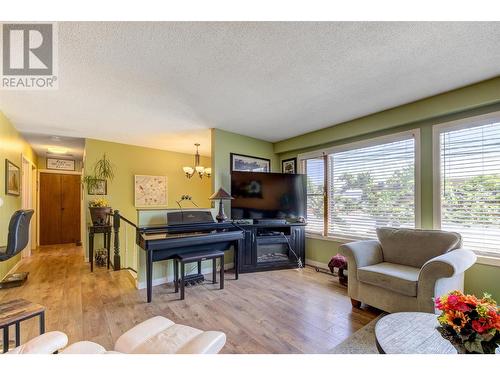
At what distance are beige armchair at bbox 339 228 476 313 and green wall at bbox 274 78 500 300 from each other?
30 centimetres

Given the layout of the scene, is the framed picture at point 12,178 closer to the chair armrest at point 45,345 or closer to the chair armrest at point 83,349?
the chair armrest at point 45,345

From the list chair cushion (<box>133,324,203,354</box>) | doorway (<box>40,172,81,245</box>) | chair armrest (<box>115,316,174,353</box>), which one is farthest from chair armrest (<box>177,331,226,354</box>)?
doorway (<box>40,172,81,245</box>)

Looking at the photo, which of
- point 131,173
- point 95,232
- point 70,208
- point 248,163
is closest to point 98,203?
point 95,232

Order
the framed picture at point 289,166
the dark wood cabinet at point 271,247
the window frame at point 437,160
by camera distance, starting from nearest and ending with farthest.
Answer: the window frame at point 437,160 → the dark wood cabinet at point 271,247 → the framed picture at point 289,166

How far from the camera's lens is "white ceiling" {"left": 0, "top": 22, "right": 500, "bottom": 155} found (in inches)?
64.2

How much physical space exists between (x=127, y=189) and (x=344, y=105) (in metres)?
4.30

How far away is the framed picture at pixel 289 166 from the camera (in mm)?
4551

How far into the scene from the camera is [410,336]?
1.38 meters

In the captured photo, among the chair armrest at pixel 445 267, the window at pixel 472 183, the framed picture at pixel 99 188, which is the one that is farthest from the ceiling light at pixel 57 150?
the window at pixel 472 183

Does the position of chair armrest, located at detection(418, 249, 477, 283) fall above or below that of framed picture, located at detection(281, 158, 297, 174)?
below

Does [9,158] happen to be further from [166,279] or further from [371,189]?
[371,189]

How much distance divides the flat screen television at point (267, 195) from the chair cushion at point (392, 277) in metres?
1.69

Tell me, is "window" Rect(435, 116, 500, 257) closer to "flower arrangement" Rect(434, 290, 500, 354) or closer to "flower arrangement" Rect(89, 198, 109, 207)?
"flower arrangement" Rect(434, 290, 500, 354)
